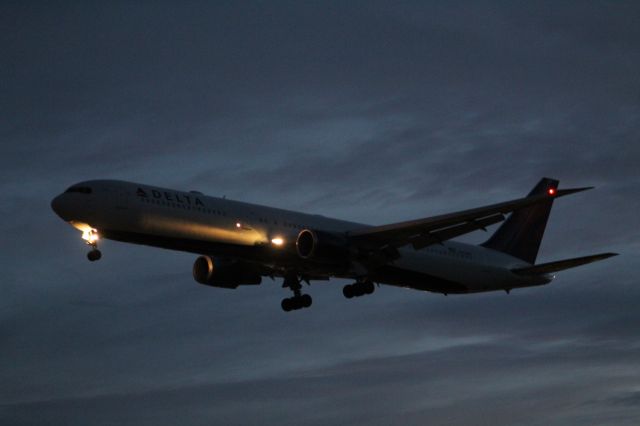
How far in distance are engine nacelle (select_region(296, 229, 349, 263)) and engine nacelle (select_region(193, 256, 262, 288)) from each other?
21.4 feet

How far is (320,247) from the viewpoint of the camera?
5356cm

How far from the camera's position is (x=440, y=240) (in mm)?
56219

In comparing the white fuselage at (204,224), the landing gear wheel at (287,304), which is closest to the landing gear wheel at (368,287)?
the white fuselage at (204,224)

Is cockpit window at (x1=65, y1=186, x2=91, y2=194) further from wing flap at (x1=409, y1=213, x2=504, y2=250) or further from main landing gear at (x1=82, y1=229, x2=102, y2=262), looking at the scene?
wing flap at (x1=409, y1=213, x2=504, y2=250)

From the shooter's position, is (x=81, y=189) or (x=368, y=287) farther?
(x=368, y=287)

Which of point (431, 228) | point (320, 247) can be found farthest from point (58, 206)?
point (431, 228)

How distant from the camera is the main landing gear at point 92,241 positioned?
5038cm

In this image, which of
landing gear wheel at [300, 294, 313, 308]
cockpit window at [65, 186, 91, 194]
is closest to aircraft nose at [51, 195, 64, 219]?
cockpit window at [65, 186, 91, 194]

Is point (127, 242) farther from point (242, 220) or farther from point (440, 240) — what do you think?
point (440, 240)

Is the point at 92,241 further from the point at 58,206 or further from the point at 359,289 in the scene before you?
the point at 359,289

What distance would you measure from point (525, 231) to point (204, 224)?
25.7 metres

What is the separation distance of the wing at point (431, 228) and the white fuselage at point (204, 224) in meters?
1.80

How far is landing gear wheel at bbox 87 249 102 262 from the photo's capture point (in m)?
50.3

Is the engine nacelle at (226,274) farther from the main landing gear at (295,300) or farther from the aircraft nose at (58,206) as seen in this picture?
the aircraft nose at (58,206)
